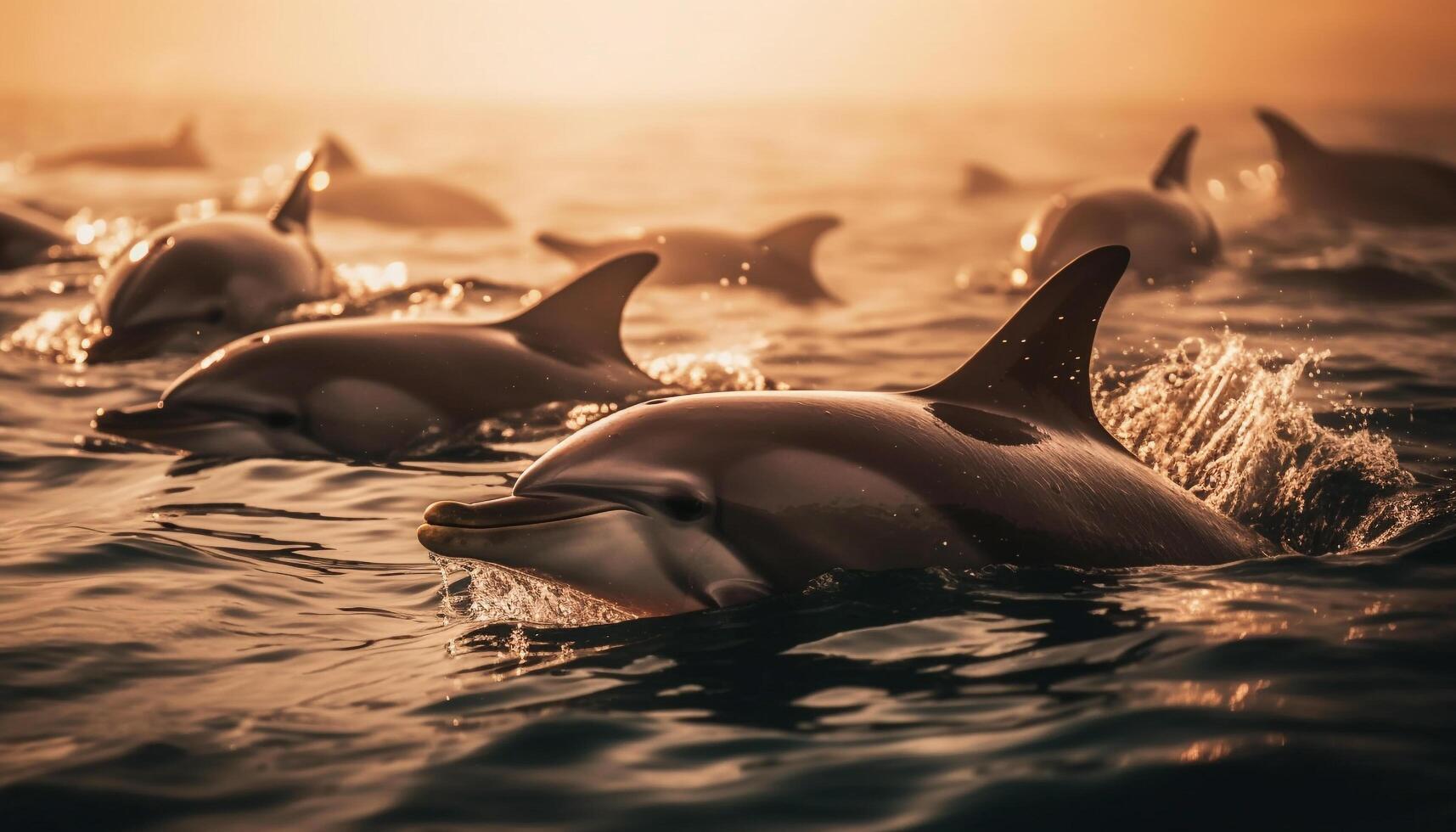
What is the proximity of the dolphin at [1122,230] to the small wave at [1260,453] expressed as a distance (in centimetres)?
523

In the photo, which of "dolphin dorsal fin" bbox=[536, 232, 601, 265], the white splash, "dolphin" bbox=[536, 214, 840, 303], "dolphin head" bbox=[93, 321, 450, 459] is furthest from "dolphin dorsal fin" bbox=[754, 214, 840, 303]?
the white splash

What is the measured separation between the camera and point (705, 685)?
4500mm

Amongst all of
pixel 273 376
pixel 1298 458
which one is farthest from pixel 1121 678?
pixel 273 376

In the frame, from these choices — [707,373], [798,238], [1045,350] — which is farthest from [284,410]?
[798,238]

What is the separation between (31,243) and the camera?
14.5 m

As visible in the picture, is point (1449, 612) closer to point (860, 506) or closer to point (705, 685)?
point (860, 506)

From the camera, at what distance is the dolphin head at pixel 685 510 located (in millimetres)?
4703

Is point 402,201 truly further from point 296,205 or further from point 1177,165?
point 1177,165

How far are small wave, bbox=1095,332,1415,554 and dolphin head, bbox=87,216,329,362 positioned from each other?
216 inches

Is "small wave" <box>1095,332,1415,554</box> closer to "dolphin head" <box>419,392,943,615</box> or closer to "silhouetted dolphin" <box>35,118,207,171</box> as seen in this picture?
"dolphin head" <box>419,392,943,615</box>

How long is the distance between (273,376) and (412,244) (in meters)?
11.4

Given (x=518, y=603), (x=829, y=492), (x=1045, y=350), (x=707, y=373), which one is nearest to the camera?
(x=829, y=492)

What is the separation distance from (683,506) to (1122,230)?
931 centimetres

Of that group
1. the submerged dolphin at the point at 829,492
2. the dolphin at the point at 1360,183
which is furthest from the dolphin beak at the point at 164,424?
the dolphin at the point at 1360,183
